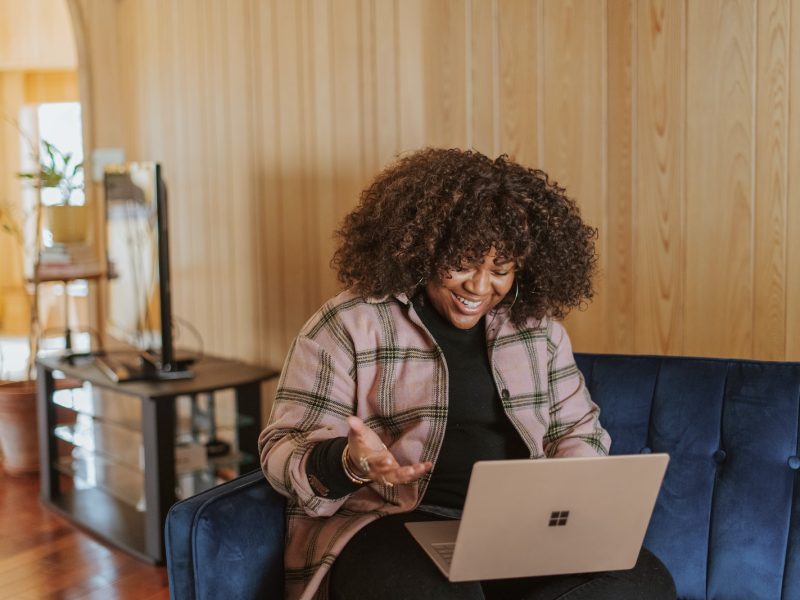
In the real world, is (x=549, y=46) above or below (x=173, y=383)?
above

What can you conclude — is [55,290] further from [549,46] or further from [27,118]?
[549,46]

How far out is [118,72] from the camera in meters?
4.14

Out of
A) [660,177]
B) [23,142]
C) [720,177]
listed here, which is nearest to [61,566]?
[660,177]

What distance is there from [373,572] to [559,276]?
0.71 meters

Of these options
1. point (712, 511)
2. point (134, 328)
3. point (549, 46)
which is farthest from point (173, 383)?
point (712, 511)

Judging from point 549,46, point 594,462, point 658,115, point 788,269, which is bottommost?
point 594,462

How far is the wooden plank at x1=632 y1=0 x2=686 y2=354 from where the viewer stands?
2.26m

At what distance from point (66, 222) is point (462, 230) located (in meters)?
2.67

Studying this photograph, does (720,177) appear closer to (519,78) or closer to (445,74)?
(519,78)

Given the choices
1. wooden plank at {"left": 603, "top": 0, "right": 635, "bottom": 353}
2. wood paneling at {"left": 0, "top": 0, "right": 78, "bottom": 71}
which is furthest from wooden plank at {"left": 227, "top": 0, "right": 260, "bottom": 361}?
wood paneling at {"left": 0, "top": 0, "right": 78, "bottom": 71}

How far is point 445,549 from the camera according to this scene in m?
1.54

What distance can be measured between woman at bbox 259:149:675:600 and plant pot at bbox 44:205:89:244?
2.35 meters

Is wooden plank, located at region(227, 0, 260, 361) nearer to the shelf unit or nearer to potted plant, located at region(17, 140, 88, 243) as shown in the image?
the shelf unit

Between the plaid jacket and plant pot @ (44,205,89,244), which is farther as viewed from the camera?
plant pot @ (44,205,89,244)
